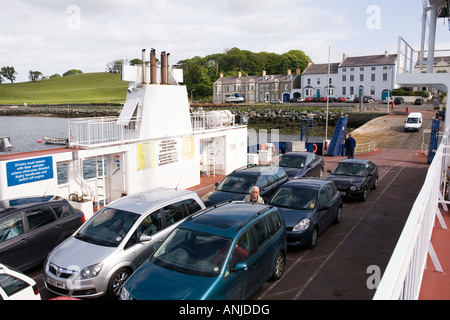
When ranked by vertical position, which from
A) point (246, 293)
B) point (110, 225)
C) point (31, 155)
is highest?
point (31, 155)

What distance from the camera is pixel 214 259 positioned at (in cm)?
626

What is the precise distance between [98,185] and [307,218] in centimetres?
814

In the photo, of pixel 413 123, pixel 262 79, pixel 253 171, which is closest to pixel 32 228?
pixel 253 171

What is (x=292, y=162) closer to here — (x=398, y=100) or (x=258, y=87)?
(x=398, y=100)

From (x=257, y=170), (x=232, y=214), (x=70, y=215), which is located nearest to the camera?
(x=232, y=214)

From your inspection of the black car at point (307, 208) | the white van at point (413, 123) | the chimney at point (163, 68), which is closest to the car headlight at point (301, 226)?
the black car at point (307, 208)

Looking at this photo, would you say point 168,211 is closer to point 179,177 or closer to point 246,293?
point 246,293

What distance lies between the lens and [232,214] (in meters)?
7.55

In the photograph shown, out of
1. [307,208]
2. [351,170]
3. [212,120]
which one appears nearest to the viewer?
[307,208]

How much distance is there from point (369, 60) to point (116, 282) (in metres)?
86.1

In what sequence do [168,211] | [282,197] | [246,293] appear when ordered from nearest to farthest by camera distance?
[246,293] → [168,211] → [282,197]

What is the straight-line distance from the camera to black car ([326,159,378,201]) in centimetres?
1416

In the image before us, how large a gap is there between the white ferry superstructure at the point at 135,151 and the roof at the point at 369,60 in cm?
7142
